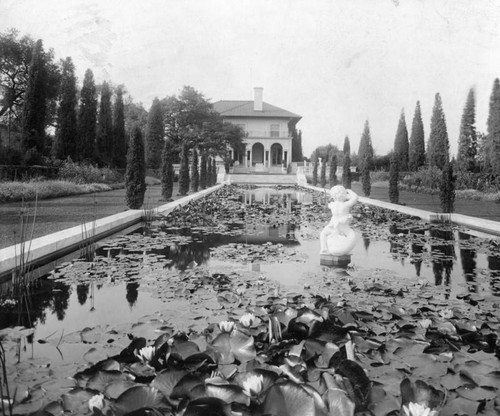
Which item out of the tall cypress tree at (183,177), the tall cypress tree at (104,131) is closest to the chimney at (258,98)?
the tall cypress tree at (104,131)

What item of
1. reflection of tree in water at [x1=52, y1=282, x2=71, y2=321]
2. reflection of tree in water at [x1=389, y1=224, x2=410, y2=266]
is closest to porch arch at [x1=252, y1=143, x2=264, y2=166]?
reflection of tree in water at [x1=389, y1=224, x2=410, y2=266]

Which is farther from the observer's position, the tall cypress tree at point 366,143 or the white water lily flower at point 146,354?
the tall cypress tree at point 366,143

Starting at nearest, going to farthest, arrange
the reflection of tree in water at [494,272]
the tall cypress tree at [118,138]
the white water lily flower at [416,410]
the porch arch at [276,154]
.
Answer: the white water lily flower at [416,410]
the reflection of tree in water at [494,272]
the tall cypress tree at [118,138]
the porch arch at [276,154]

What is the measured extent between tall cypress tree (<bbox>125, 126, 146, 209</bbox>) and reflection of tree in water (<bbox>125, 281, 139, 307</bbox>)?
669cm

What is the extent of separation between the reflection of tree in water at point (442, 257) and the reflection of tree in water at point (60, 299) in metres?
3.47

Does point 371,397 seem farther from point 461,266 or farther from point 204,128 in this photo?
point 204,128

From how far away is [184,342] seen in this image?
71.3 inches

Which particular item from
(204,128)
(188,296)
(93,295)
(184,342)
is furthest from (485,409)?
(204,128)

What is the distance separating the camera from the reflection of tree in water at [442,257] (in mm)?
4652

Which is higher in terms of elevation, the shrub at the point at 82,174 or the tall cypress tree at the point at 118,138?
the tall cypress tree at the point at 118,138

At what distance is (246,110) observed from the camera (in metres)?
42.3

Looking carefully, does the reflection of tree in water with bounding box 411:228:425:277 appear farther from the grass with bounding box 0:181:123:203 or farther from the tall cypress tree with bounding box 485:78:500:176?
the tall cypress tree with bounding box 485:78:500:176

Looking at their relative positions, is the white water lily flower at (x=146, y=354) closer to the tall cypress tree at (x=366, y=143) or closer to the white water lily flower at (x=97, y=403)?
the white water lily flower at (x=97, y=403)

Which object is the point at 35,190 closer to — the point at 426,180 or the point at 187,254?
the point at 187,254
